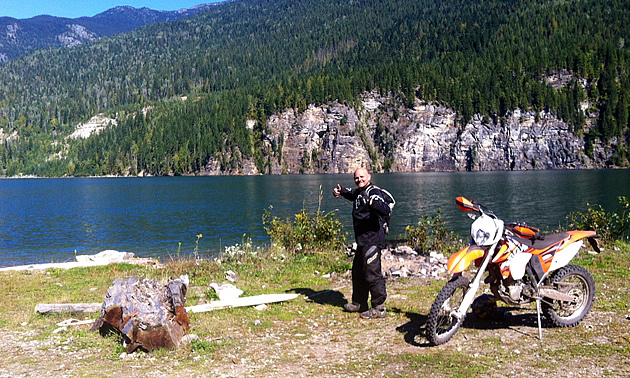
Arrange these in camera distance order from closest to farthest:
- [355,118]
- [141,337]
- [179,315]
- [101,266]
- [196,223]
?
[141,337] → [179,315] → [101,266] → [196,223] → [355,118]

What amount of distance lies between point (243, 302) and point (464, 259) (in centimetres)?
442

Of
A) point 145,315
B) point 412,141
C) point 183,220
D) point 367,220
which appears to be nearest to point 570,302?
point 367,220

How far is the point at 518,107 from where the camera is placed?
13300 cm

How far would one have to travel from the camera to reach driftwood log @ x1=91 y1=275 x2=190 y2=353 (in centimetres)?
643

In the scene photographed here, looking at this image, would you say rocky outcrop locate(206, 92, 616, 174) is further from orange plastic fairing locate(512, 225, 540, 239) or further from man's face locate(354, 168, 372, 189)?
orange plastic fairing locate(512, 225, 540, 239)

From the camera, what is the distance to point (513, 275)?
6668 millimetres

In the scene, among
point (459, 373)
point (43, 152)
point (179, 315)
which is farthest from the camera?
point (43, 152)

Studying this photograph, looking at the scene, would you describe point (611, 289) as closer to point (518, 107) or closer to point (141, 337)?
point (141, 337)

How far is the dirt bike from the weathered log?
6.19 meters

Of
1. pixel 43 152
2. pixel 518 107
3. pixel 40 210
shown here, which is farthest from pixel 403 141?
pixel 43 152

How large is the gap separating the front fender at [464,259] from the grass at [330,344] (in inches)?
44.6

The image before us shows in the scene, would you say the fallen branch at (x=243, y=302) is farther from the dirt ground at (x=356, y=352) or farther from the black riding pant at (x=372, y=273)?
the black riding pant at (x=372, y=273)

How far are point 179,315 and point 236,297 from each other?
240cm

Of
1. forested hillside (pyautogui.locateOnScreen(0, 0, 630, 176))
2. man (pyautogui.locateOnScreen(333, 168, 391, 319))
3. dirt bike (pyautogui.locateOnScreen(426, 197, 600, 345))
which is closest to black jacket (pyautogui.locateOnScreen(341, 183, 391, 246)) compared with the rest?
man (pyautogui.locateOnScreen(333, 168, 391, 319))
